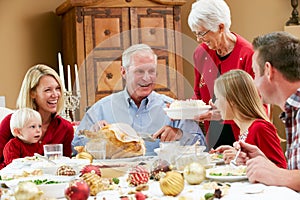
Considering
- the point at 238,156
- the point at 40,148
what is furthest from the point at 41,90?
the point at 238,156

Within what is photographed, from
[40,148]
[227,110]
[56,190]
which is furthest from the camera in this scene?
[40,148]

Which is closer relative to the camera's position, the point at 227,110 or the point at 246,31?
the point at 227,110

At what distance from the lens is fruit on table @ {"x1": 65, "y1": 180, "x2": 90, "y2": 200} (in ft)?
5.18

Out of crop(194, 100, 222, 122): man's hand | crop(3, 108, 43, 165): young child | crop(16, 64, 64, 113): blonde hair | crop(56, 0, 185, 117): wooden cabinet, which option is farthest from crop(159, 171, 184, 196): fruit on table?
crop(56, 0, 185, 117): wooden cabinet

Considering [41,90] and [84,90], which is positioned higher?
[41,90]

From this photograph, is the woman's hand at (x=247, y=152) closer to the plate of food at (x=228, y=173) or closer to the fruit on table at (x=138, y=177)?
the plate of food at (x=228, y=173)

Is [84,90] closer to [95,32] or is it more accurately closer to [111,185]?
[95,32]

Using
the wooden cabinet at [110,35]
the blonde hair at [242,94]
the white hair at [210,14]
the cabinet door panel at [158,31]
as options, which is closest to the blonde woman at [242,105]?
the blonde hair at [242,94]

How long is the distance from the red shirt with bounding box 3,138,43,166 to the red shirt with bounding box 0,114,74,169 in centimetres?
4

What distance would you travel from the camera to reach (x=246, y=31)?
587cm

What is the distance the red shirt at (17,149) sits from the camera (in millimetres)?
2902

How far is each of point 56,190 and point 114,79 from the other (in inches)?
133

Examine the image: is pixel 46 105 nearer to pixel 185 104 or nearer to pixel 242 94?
pixel 185 104

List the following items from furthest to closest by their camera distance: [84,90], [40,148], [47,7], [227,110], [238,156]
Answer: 1. [47,7]
2. [84,90]
3. [40,148]
4. [227,110]
5. [238,156]
